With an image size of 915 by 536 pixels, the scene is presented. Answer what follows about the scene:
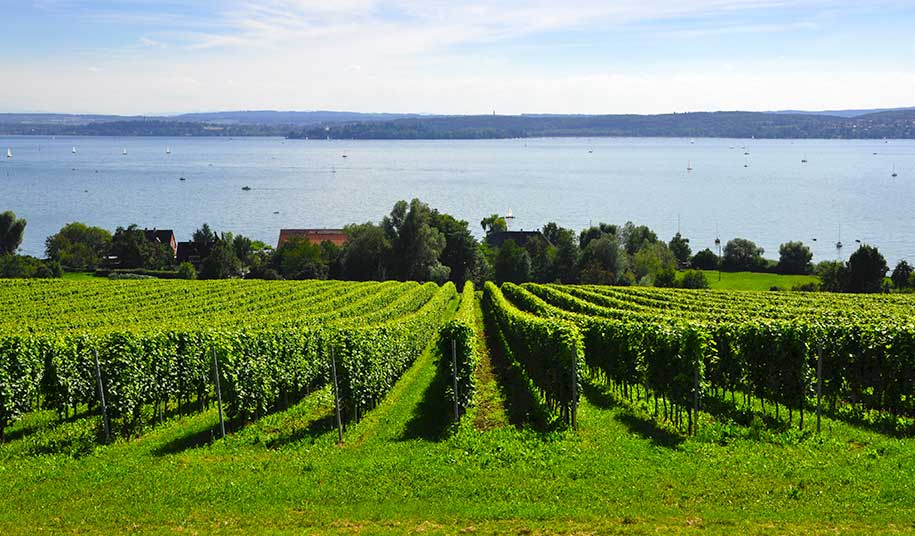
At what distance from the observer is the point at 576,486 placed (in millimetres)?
13117

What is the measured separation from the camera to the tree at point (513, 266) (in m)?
86.8

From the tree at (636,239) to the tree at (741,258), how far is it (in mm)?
11170

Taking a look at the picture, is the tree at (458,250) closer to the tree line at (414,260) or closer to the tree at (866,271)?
the tree line at (414,260)

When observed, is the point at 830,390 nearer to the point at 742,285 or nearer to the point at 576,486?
the point at 576,486

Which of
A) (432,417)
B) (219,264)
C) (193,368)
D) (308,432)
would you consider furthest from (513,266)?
(308,432)

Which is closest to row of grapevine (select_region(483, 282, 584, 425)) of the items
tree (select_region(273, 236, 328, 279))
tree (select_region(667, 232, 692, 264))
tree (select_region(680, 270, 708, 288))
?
tree (select_region(680, 270, 708, 288))

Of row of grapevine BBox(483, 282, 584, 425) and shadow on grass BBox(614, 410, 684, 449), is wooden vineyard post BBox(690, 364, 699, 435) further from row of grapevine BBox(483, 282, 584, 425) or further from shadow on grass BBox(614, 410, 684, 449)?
row of grapevine BBox(483, 282, 584, 425)

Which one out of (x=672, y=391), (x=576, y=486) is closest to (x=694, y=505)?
(x=576, y=486)

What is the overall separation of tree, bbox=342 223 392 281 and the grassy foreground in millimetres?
67966

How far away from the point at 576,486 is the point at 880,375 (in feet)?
32.0

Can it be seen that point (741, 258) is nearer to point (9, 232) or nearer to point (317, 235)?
point (317, 235)

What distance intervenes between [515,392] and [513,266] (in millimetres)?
63202

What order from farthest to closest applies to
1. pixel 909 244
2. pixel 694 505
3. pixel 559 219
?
pixel 559 219, pixel 909 244, pixel 694 505

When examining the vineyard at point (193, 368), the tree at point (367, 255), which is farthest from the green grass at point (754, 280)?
the vineyard at point (193, 368)
